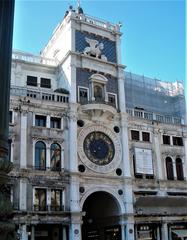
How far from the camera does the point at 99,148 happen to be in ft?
109

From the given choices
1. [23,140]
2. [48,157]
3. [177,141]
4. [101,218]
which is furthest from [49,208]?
[177,141]

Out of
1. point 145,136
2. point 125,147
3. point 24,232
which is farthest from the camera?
point 145,136

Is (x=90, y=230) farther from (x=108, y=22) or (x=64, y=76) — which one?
(x=108, y=22)

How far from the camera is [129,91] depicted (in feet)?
137

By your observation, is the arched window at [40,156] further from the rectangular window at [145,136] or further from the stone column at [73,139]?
the rectangular window at [145,136]

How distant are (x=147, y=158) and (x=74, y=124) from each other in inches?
321

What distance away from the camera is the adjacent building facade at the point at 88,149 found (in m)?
29.6

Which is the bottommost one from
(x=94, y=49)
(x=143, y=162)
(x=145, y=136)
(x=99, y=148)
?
(x=143, y=162)

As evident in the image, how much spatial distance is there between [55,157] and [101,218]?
27.2ft

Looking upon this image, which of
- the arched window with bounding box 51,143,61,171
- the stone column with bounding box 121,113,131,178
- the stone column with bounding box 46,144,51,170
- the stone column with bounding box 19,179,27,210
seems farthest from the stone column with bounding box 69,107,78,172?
the stone column with bounding box 121,113,131,178

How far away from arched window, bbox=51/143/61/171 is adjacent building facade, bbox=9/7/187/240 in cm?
8

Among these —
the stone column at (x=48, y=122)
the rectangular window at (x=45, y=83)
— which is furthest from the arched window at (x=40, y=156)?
the rectangular window at (x=45, y=83)

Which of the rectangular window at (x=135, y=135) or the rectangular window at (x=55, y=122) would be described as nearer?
the rectangular window at (x=55, y=122)

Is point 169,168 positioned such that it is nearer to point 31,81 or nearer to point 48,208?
point 48,208
